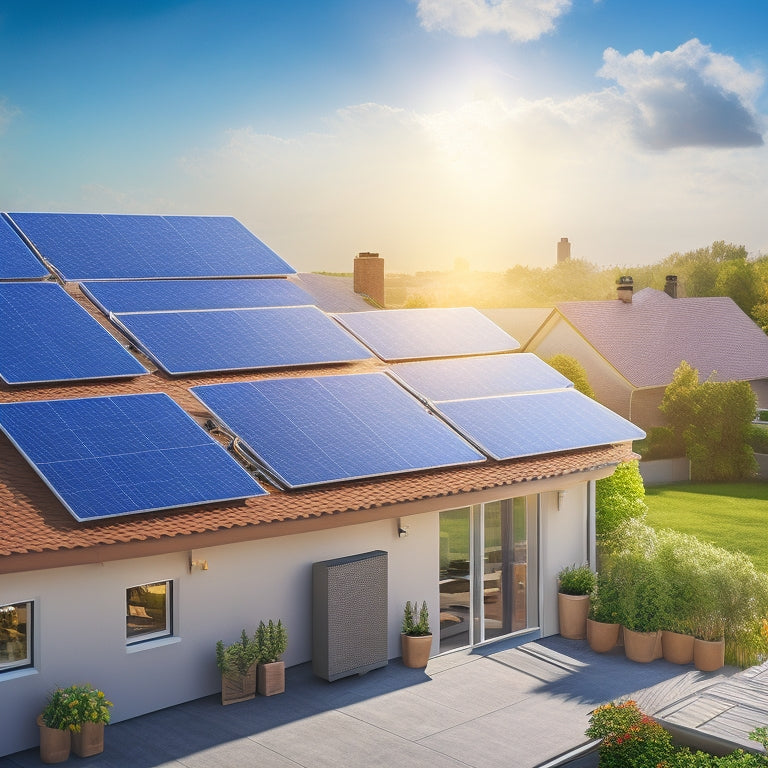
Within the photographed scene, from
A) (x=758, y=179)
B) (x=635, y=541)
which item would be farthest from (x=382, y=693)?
(x=758, y=179)

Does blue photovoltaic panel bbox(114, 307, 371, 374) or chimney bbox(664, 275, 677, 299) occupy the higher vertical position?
chimney bbox(664, 275, 677, 299)

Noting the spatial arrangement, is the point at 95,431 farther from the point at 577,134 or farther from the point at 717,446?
the point at 577,134

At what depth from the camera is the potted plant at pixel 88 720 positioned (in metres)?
13.8

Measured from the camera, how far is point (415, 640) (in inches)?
700

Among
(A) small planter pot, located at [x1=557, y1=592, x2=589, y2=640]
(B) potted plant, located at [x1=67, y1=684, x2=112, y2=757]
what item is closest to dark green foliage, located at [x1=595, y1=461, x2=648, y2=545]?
(A) small planter pot, located at [x1=557, y1=592, x2=589, y2=640]

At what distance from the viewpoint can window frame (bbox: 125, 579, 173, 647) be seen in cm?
1522

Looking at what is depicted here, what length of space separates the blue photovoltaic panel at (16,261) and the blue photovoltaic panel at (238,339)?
2.30m

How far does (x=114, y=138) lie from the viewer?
65750 millimetres

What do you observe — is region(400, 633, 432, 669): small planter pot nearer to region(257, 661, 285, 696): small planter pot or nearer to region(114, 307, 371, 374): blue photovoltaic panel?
region(257, 661, 285, 696): small planter pot

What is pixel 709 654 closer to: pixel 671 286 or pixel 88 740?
pixel 88 740

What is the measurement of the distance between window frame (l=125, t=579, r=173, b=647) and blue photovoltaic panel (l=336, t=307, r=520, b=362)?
831cm

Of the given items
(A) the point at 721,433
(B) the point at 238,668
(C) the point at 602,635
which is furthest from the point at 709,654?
(A) the point at 721,433

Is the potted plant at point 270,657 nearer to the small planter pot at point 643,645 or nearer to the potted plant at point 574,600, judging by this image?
the potted plant at point 574,600

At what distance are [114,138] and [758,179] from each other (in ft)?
202
